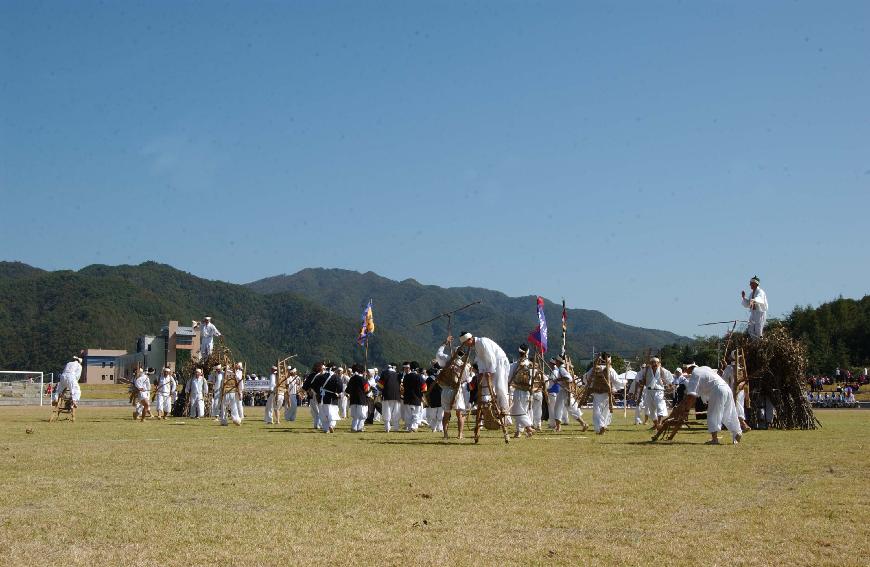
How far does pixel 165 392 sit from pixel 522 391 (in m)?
16.6

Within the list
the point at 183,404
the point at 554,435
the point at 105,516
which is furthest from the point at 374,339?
the point at 105,516

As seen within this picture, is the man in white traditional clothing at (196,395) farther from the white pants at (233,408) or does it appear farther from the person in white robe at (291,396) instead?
the white pants at (233,408)

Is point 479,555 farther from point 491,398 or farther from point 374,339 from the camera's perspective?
point 374,339

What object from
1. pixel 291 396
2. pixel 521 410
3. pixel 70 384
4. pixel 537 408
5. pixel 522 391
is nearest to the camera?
pixel 521 410

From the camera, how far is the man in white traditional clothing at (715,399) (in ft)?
52.2

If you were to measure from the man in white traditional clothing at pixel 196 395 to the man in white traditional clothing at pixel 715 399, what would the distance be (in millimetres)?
19753

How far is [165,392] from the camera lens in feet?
101

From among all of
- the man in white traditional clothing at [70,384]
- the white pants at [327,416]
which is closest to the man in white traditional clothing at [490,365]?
the white pants at [327,416]

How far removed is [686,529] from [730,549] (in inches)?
28.9

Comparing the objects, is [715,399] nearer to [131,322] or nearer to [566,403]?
[566,403]

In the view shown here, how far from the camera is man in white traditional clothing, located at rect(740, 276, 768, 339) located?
21641mm

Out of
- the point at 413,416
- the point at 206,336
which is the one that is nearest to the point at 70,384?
the point at 206,336

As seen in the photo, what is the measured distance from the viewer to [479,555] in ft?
20.3

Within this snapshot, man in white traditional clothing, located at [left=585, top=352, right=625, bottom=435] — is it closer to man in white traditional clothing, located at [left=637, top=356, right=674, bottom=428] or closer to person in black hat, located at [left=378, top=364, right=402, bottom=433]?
man in white traditional clothing, located at [left=637, top=356, right=674, bottom=428]
